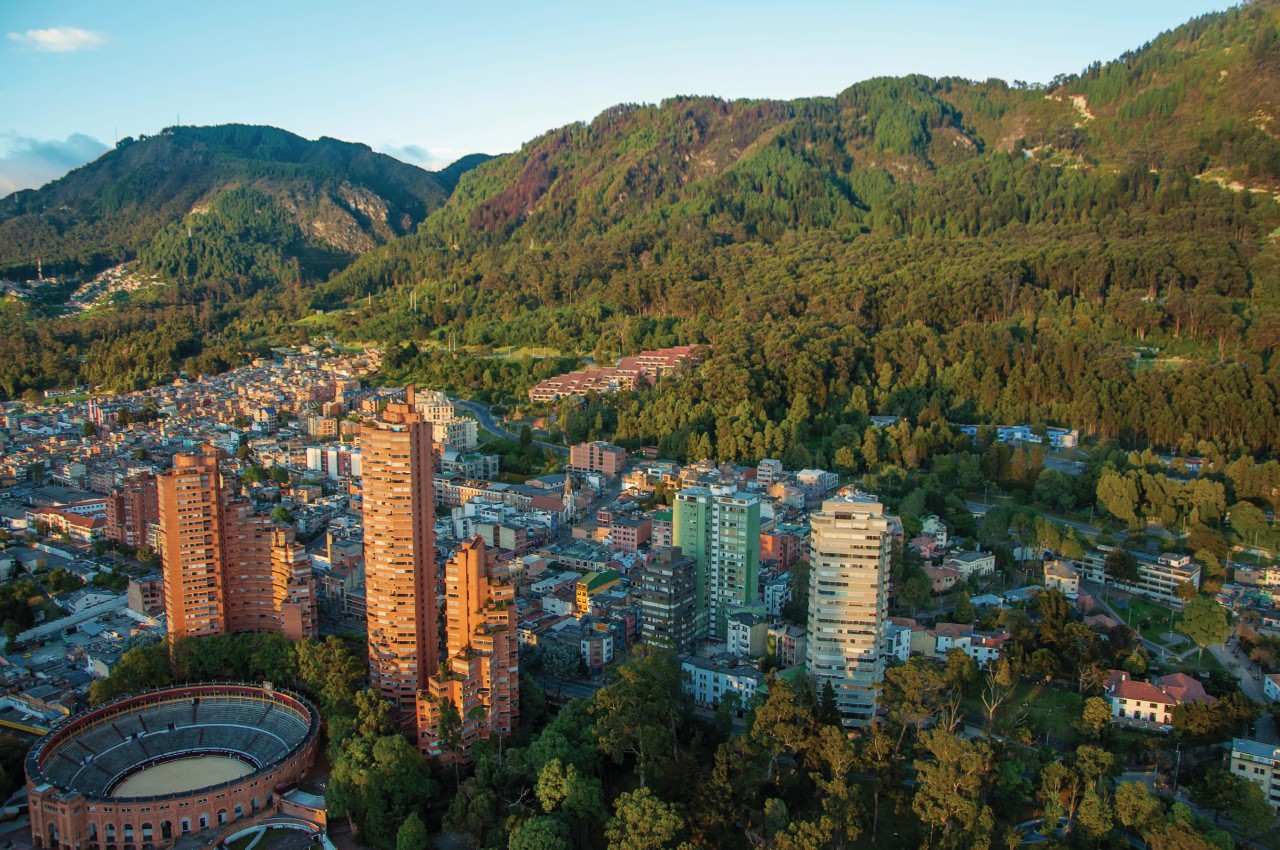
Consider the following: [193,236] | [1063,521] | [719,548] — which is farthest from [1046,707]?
[193,236]

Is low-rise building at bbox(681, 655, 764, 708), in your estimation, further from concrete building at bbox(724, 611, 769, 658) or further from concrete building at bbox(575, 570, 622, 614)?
concrete building at bbox(575, 570, 622, 614)

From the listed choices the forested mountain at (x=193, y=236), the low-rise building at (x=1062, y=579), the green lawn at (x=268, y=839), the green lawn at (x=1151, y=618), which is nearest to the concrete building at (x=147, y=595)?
the green lawn at (x=268, y=839)

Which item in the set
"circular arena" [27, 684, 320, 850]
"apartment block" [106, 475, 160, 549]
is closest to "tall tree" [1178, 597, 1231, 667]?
"circular arena" [27, 684, 320, 850]

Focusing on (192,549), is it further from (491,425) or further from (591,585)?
(491,425)

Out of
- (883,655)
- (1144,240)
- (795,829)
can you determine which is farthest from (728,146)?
(795,829)

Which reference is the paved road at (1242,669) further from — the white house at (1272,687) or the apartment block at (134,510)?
the apartment block at (134,510)

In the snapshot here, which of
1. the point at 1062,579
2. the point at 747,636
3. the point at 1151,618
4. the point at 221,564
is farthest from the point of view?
the point at 1062,579

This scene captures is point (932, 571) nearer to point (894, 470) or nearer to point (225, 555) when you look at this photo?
point (894, 470)

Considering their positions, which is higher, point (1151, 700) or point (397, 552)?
point (397, 552)
